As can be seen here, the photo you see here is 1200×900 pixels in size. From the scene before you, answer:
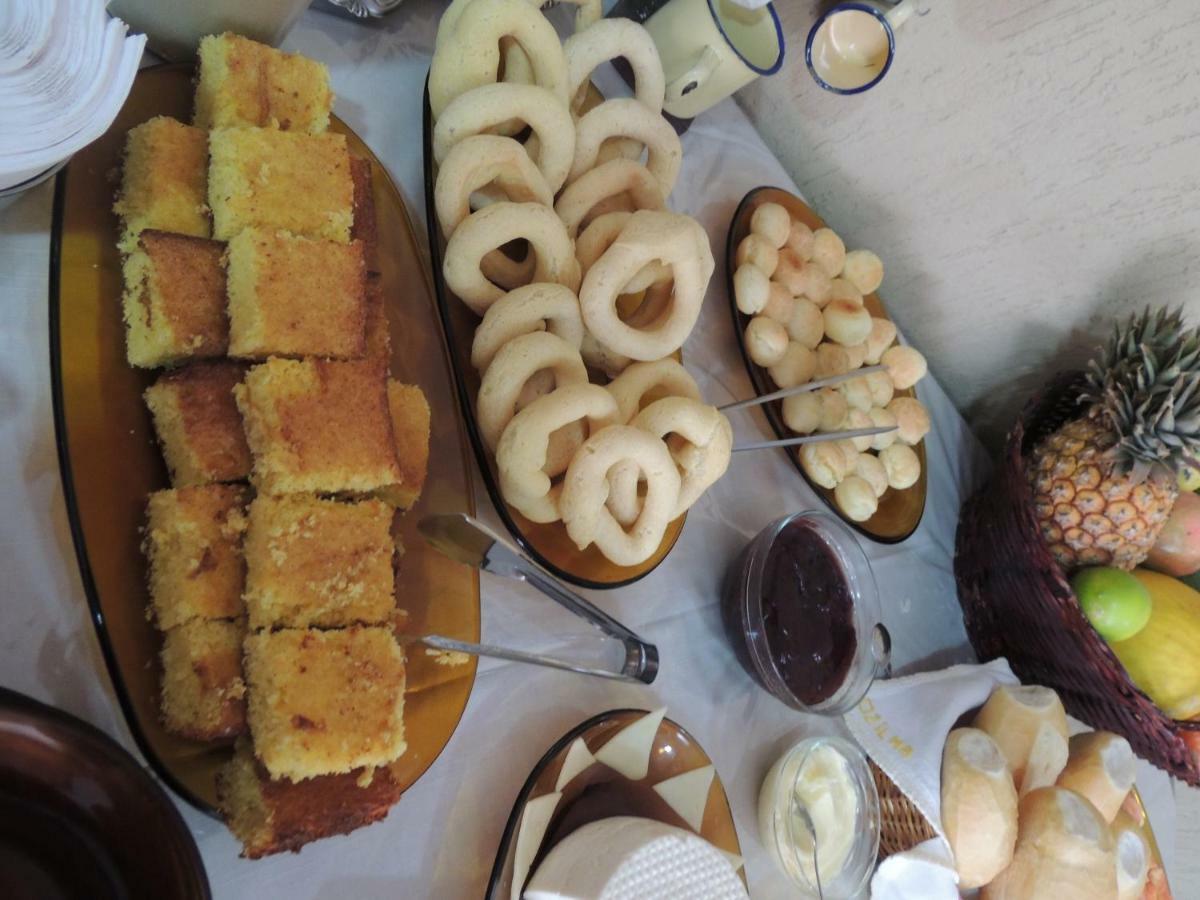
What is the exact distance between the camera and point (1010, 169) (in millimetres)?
1212

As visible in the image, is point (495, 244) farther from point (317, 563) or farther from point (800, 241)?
point (800, 241)

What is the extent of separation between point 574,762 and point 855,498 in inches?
22.7

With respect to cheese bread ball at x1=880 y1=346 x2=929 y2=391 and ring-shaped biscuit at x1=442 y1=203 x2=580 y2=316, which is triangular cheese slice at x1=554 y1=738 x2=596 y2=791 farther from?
cheese bread ball at x1=880 y1=346 x2=929 y2=391

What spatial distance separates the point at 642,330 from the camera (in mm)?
863

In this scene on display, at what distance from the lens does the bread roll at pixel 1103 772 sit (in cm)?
103

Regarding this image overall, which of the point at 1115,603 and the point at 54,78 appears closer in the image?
the point at 54,78

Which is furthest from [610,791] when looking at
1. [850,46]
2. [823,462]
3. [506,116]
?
[850,46]

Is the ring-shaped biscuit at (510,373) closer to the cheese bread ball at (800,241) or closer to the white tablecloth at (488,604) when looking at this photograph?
the white tablecloth at (488,604)

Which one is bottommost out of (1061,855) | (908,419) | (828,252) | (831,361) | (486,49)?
(1061,855)

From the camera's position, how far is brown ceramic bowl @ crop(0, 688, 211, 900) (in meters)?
0.45

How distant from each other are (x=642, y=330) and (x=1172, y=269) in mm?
888

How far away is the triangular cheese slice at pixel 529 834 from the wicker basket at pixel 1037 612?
2.48 feet

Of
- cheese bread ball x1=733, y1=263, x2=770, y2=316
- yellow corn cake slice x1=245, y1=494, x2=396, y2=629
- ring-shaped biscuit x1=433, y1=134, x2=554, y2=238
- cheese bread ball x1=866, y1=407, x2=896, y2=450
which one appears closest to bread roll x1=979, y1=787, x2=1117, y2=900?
cheese bread ball x1=866, y1=407, x2=896, y2=450

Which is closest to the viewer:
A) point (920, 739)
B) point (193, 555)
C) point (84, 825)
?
point (84, 825)
